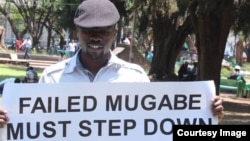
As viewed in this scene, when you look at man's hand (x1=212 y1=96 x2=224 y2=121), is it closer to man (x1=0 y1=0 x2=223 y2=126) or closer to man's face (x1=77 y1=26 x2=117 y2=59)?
man (x1=0 y1=0 x2=223 y2=126)

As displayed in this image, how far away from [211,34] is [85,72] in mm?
15670

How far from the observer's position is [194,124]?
3812 millimetres

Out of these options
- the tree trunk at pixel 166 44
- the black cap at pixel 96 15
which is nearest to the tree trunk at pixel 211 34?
the tree trunk at pixel 166 44

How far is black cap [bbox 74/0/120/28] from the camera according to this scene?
11.4 feet

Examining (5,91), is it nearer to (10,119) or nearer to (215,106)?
(10,119)

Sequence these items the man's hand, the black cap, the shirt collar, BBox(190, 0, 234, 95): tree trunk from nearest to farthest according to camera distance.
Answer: the black cap → the shirt collar → the man's hand → BBox(190, 0, 234, 95): tree trunk

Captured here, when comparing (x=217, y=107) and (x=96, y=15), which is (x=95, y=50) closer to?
(x=96, y=15)

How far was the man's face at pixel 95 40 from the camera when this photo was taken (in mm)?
3488

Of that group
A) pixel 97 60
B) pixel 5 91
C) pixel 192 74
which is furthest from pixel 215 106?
pixel 192 74

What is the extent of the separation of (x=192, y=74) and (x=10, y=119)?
2438 cm

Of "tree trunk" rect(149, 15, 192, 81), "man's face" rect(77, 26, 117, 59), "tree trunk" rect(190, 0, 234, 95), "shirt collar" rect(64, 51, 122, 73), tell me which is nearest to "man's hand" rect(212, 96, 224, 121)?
"shirt collar" rect(64, 51, 122, 73)

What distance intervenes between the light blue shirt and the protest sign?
4 cm

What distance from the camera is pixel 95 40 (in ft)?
11.5

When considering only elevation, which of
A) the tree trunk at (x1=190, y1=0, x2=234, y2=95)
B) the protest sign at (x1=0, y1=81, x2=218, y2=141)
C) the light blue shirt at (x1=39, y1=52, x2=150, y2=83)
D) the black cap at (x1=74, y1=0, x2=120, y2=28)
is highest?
the black cap at (x1=74, y1=0, x2=120, y2=28)
